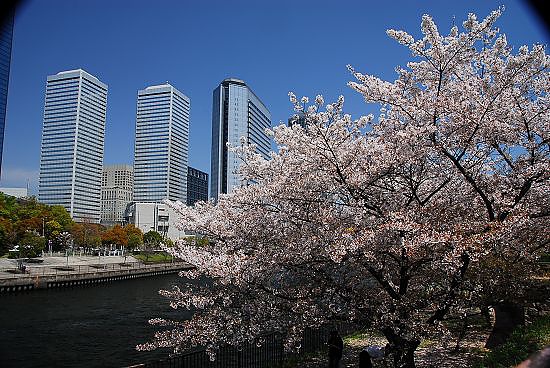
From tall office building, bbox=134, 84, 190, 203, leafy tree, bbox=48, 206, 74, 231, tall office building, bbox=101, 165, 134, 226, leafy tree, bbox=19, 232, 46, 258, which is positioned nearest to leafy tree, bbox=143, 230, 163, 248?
leafy tree, bbox=48, 206, 74, 231

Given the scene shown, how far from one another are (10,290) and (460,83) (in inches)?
1623

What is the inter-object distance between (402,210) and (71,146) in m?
160

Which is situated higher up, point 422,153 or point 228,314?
point 422,153

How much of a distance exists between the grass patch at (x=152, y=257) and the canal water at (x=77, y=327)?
125 ft

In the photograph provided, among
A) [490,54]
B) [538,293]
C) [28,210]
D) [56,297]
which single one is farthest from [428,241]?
[28,210]

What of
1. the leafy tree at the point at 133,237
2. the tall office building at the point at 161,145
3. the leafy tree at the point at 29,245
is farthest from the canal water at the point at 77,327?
the tall office building at the point at 161,145

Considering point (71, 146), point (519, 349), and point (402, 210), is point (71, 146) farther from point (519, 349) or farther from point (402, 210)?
point (519, 349)

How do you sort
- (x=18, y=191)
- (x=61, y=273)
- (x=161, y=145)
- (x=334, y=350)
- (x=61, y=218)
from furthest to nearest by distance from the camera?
1. (x=161, y=145)
2. (x=18, y=191)
3. (x=61, y=218)
4. (x=61, y=273)
5. (x=334, y=350)

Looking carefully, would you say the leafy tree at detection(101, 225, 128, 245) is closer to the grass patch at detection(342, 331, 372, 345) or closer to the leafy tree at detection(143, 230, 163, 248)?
the leafy tree at detection(143, 230, 163, 248)

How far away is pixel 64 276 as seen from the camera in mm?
44344

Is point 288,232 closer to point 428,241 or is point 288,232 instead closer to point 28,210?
point 428,241

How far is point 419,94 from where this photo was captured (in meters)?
7.76

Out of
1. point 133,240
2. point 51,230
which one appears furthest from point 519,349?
point 133,240

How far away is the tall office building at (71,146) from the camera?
486 ft
